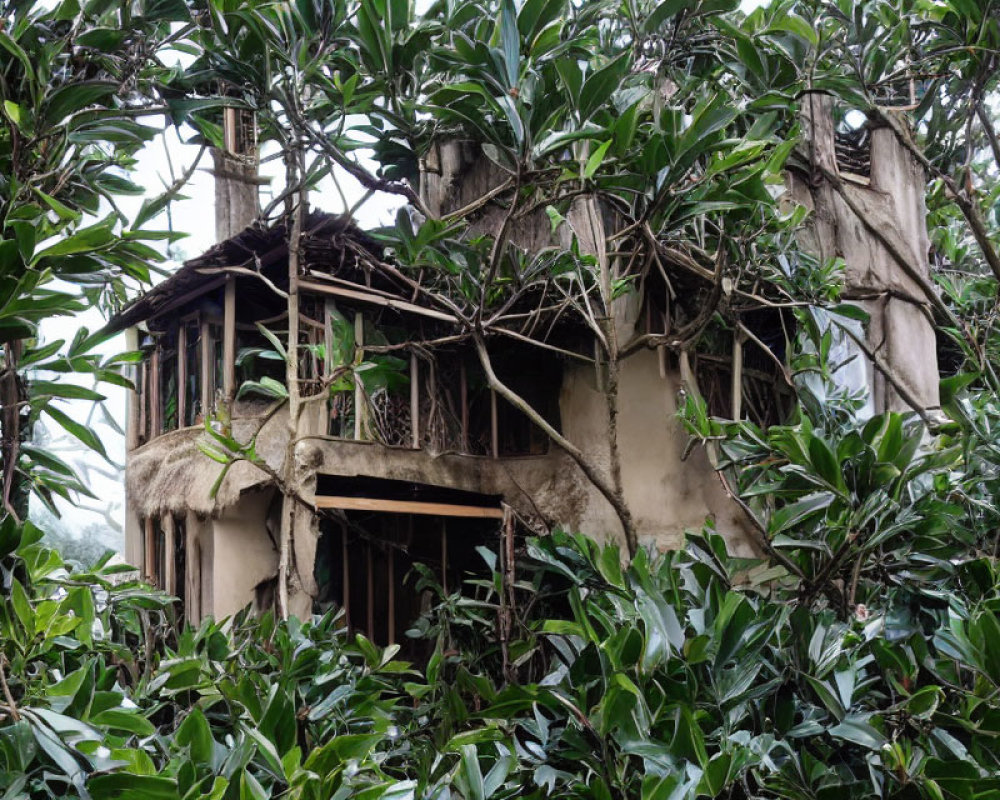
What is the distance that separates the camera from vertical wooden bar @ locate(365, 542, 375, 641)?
888cm

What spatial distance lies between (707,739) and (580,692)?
45cm

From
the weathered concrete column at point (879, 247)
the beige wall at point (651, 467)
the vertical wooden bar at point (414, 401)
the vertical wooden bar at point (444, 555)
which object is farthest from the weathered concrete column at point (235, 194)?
the weathered concrete column at point (879, 247)

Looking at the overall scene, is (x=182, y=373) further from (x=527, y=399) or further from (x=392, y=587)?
(x=527, y=399)

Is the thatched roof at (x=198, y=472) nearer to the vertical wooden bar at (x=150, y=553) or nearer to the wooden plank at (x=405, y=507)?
the vertical wooden bar at (x=150, y=553)

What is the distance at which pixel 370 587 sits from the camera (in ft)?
29.4

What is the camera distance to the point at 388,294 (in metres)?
7.71

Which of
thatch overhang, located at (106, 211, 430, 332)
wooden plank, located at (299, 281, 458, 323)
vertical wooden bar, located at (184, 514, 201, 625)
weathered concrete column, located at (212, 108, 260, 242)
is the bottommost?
vertical wooden bar, located at (184, 514, 201, 625)

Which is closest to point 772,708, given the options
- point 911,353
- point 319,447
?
point 319,447

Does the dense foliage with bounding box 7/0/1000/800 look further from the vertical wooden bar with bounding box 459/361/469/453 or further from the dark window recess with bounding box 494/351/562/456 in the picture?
the dark window recess with bounding box 494/351/562/456

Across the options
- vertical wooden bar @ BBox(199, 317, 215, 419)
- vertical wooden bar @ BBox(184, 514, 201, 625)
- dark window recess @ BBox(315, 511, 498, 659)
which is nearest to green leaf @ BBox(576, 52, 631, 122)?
vertical wooden bar @ BBox(199, 317, 215, 419)

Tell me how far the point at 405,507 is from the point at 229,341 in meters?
1.86

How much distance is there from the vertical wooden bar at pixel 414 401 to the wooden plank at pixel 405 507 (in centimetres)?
50

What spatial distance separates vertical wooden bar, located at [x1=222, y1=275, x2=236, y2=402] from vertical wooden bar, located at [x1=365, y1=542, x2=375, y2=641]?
2147 millimetres

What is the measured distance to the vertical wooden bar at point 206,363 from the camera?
7.74 m
